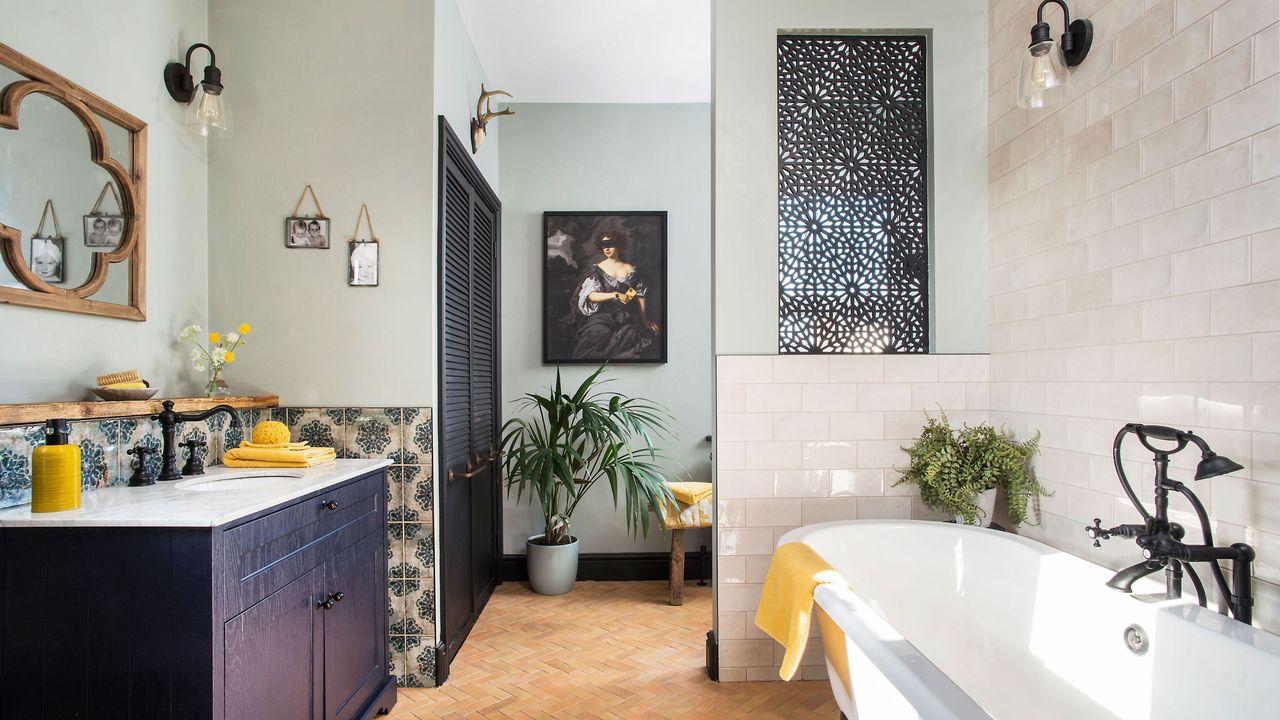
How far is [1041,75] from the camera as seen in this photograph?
1.99 meters

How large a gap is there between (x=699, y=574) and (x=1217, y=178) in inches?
119

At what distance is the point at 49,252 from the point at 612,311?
257 cm

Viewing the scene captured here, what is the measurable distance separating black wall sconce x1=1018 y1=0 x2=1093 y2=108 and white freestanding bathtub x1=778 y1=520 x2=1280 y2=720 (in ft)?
4.51

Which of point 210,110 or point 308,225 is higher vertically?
point 210,110

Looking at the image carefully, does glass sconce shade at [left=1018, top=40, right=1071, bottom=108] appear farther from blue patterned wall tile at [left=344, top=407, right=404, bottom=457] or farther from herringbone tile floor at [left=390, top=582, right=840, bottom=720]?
blue patterned wall tile at [left=344, top=407, right=404, bottom=457]

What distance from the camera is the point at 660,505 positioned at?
350 centimetres

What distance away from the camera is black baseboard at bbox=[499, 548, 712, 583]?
3.90 meters

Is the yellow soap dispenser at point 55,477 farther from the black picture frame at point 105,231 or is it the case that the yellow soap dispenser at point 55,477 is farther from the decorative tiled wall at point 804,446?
the decorative tiled wall at point 804,446

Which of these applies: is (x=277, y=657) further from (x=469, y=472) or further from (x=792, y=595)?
(x=469, y=472)

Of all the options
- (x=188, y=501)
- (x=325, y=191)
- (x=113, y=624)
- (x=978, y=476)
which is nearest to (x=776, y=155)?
(x=978, y=476)

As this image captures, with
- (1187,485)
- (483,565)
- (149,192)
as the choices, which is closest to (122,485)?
(149,192)

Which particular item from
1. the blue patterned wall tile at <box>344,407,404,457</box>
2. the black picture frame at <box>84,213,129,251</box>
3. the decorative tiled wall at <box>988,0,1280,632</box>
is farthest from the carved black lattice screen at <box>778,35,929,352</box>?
the black picture frame at <box>84,213,129,251</box>

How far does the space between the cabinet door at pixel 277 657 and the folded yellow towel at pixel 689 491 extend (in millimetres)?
2023

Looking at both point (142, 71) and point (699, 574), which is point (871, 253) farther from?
point (142, 71)
